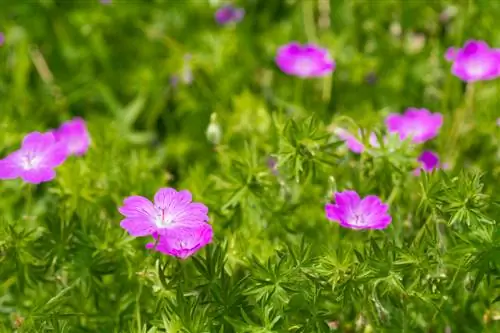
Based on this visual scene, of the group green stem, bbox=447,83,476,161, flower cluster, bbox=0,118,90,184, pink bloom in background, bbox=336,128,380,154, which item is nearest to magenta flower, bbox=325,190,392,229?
pink bloom in background, bbox=336,128,380,154

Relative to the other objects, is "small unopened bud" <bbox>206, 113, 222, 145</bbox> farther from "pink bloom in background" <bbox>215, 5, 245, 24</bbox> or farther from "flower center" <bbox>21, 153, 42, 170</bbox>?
"pink bloom in background" <bbox>215, 5, 245, 24</bbox>

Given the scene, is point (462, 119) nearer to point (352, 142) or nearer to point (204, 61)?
point (352, 142)

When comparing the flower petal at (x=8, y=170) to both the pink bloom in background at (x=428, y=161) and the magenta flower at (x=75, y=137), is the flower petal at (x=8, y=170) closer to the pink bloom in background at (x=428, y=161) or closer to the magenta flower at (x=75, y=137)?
the magenta flower at (x=75, y=137)

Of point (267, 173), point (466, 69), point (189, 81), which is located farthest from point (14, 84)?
point (466, 69)

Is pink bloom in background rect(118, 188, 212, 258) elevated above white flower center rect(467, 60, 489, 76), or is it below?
above

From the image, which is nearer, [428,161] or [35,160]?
Result: [35,160]

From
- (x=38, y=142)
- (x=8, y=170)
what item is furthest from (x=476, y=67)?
(x=8, y=170)

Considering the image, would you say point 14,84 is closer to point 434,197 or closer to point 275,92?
point 275,92
